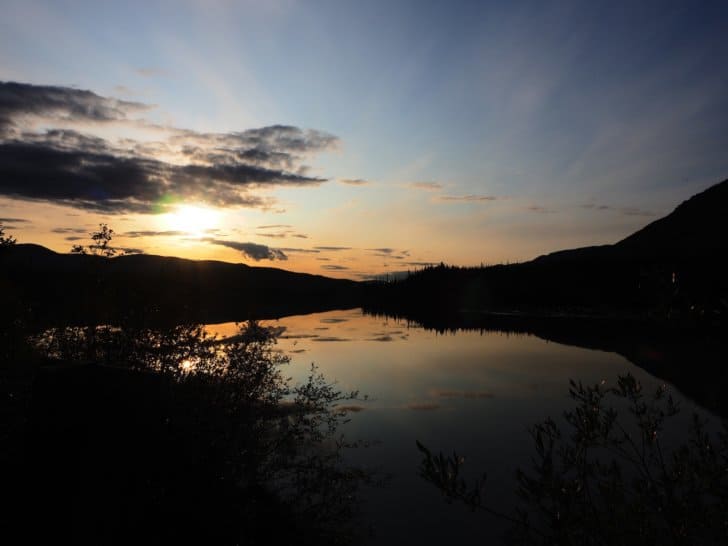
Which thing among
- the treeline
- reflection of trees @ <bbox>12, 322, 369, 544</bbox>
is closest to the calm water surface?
reflection of trees @ <bbox>12, 322, 369, 544</bbox>

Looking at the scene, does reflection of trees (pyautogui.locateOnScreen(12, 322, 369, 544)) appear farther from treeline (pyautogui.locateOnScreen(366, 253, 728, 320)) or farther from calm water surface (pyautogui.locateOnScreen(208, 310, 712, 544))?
treeline (pyautogui.locateOnScreen(366, 253, 728, 320))

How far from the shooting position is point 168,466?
12.1 m

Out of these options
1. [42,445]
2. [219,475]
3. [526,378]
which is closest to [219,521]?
[219,475]

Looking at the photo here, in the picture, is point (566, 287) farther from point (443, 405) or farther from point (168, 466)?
point (168, 466)

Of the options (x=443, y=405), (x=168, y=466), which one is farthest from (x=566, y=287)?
(x=168, y=466)

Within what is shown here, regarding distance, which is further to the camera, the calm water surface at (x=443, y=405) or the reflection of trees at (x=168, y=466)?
the calm water surface at (x=443, y=405)

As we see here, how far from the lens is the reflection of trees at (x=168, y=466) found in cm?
1090

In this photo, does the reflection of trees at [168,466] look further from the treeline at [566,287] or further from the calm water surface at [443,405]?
the treeline at [566,287]

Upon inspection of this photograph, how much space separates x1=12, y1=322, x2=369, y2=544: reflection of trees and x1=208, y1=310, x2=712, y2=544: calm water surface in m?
1.96

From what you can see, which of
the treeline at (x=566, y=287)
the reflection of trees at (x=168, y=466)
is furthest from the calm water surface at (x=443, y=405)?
the treeline at (x=566, y=287)

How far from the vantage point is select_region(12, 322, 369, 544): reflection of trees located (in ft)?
35.8

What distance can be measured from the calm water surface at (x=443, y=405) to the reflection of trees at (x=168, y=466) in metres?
1.96

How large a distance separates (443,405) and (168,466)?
22.3 metres

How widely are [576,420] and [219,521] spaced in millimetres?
8160
